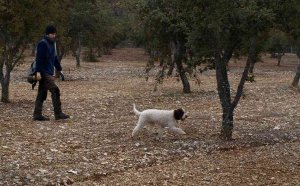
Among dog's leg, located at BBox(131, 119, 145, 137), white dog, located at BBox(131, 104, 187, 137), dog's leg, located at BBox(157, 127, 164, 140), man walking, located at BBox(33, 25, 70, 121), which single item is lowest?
dog's leg, located at BBox(157, 127, 164, 140)

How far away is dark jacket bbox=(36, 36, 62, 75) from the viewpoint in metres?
13.8

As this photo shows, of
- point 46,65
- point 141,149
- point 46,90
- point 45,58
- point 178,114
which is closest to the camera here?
point 141,149

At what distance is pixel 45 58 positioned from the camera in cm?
1398

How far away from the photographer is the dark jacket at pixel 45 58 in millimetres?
13781

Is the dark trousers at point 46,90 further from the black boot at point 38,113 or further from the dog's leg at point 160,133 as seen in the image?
the dog's leg at point 160,133

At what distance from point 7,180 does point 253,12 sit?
6.00 m

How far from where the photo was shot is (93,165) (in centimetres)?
1029

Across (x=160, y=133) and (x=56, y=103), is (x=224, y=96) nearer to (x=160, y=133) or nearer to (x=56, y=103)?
(x=160, y=133)

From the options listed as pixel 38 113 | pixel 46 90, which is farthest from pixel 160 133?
pixel 38 113

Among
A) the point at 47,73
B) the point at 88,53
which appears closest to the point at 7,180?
the point at 47,73

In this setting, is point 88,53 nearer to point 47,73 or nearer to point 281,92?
point 281,92

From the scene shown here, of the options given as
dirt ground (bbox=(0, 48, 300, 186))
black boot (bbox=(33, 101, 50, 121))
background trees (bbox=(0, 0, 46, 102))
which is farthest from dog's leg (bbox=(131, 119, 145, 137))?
background trees (bbox=(0, 0, 46, 102))

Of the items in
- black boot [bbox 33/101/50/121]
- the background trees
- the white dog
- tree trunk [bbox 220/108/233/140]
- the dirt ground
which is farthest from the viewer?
the background trees

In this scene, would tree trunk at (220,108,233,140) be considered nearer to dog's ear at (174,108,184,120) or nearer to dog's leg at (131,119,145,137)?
dog's ear at (174,108,184,120)
